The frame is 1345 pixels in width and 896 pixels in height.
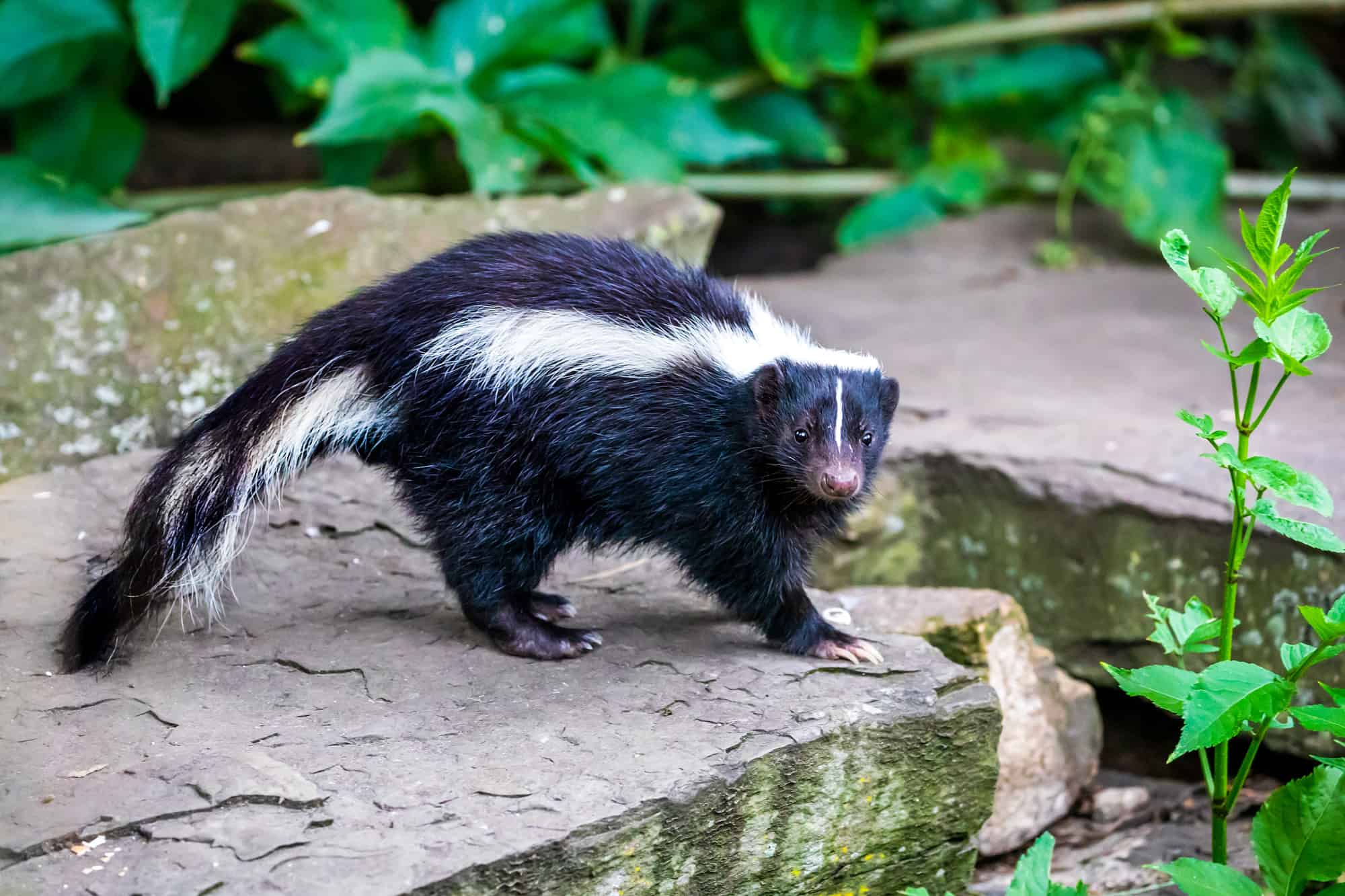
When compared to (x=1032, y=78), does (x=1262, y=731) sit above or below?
below

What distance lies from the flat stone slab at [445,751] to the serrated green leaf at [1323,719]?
91cm

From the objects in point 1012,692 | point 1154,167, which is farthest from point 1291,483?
point 1154,167

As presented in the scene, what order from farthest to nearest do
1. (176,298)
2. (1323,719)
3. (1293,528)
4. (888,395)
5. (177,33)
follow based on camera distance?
1. (177,33)
2. (176,298)
3. (888,395)
4. (1293,528)
5. (1323,719)

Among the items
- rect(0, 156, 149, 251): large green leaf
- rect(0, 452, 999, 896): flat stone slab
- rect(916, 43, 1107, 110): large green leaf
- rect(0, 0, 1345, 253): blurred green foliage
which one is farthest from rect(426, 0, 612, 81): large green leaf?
rect(0, 452, 999, 896): flat stone slab

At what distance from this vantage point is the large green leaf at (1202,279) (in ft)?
11.1

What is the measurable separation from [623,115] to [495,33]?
87cm

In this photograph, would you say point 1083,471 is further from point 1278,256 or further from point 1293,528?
point 1278,256

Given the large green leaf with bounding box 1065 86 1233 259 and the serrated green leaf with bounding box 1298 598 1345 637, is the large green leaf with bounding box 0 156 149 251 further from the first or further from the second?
the large green leaf with bounding box 1065 86 1233 259

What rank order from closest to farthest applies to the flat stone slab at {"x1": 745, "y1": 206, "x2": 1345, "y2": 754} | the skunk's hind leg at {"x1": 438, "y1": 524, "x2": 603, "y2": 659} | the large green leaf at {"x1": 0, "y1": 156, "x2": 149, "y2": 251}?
the skunk's hind leg at {"x1": 438, "y1": 524, "x2": 603, "y2": 659}
the flat stone slab at {"x1": 745, "y1": 206, "x2": 1345, "y2": 754}
the large green leaf at {"x1": 0, "y1": 156, "x2": 149, "y2": 251}

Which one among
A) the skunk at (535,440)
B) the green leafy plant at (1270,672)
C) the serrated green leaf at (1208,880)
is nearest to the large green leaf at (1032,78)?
the skunk at (535,440)

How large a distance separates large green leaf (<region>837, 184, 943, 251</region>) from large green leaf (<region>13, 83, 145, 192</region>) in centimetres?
431

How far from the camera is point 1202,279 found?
136 inches

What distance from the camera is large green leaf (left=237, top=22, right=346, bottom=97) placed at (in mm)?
7398

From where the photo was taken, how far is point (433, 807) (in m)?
3.28
